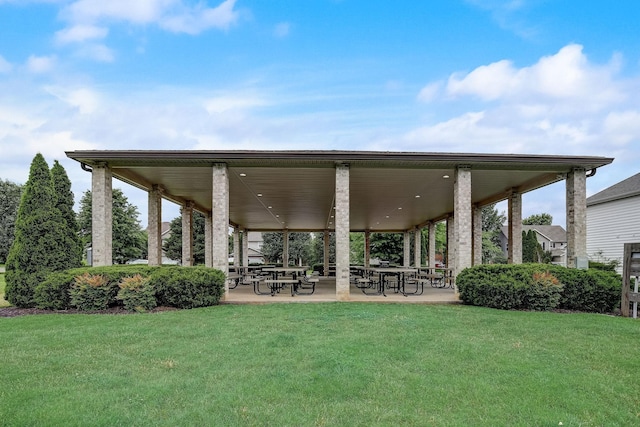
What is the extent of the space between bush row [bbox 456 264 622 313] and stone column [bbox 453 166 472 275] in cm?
110

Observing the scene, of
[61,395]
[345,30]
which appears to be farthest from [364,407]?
[345,30]

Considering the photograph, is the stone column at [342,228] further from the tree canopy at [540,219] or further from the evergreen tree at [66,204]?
the tree canopy at [540,219]

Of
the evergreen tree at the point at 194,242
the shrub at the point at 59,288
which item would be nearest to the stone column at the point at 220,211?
the shrub at the point at 59,288

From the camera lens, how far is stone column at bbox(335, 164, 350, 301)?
416 inches

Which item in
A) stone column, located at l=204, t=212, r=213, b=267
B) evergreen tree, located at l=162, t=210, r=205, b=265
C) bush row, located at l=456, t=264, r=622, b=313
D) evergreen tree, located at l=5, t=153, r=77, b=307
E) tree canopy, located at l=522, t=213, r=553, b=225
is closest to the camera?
bush row, located at l=456, t=264, r=622, b=313

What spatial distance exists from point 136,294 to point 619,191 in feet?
64.5

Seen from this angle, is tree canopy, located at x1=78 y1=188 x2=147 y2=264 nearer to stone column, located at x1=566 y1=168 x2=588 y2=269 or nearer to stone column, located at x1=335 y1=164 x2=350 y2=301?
stone column, located at x1=335 y1=164 x2=350 y2=301

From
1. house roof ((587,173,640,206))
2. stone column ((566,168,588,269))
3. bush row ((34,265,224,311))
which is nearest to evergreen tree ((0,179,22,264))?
bush row ((34,265,224,311))

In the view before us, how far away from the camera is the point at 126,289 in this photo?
8.77 m

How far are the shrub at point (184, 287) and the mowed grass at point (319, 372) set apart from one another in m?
1.58

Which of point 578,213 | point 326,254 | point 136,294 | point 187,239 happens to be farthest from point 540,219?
point 136,294

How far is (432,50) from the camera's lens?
1141 centimetres

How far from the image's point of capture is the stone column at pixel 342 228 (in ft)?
34.6

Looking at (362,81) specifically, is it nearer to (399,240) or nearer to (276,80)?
(276,80)
